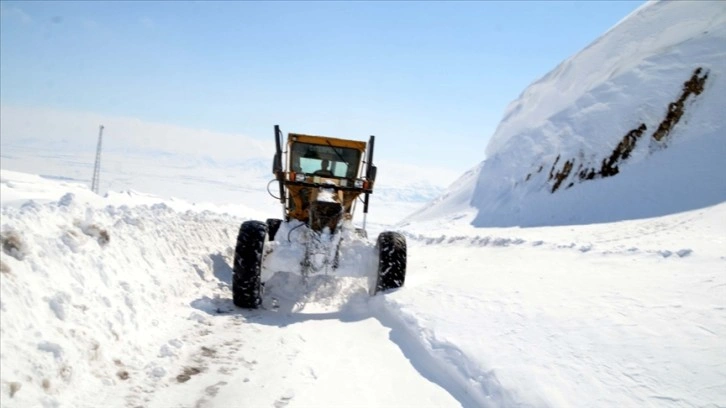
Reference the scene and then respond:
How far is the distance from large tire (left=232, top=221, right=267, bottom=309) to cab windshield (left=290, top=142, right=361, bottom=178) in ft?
7.44

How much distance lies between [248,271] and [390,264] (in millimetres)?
1865

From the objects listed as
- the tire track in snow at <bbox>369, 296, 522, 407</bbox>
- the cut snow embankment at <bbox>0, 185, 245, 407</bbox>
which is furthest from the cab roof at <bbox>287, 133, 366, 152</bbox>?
the tire track in snow at <bbox>369, 296, 522, 407</bbox>

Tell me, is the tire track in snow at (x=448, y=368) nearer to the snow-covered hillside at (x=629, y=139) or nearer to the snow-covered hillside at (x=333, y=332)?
the snow-covered hillside at (x=333, y=332)

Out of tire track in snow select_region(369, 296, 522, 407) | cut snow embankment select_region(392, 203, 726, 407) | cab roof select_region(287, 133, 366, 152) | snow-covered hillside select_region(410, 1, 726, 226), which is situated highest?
snow-covered hillside select_region(410, 1, 726, 226)

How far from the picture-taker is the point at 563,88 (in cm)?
2834

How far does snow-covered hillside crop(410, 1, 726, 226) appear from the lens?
14.1 m

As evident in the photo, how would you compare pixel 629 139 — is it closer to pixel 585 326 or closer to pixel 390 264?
pixel 390 264

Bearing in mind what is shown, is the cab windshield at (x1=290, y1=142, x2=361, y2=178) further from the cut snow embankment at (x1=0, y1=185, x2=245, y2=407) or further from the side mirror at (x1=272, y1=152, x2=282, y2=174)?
the cut snow embankment at (x1=0, y1=185, x2=245, y2=407)

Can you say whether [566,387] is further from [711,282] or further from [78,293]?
[78,293]

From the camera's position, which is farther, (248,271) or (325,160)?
(325,160)

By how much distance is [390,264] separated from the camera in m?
6.43

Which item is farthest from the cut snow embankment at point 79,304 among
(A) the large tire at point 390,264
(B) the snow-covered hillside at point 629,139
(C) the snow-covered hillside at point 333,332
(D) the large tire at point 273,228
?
(B) the snow-covered hillside at point 629,139

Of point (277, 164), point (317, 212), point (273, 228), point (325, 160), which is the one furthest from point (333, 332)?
point (325, 160)

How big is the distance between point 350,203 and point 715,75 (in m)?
15.2
